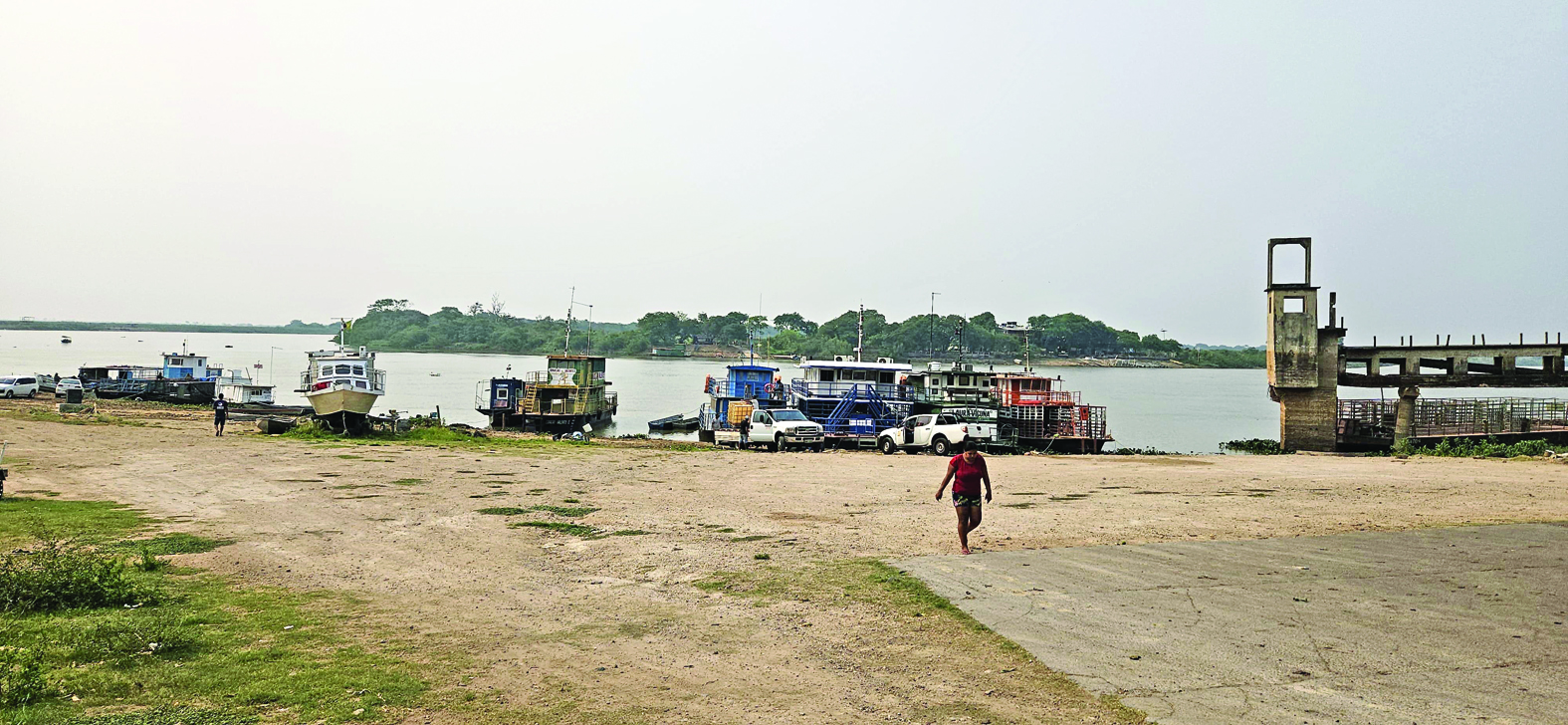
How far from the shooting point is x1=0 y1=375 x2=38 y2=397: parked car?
178 ft

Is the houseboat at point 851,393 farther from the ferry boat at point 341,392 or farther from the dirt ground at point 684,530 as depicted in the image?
the ferry boat at point 341,392

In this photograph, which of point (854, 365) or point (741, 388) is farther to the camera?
point (741, 388)

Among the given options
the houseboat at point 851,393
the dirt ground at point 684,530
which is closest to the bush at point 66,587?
the dirt ground at point 684,530

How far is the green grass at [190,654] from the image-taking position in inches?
256

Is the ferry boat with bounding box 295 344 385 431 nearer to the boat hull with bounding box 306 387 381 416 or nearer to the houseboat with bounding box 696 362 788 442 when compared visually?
the boat hull with bounding box 306 387 381 416

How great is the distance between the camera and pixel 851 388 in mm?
42562

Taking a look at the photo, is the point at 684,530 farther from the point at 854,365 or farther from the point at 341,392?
the point at 854,365

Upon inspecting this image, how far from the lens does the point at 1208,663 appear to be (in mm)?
7652

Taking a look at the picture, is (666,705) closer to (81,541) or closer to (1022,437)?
(81,541)

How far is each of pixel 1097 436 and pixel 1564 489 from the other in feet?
70.3

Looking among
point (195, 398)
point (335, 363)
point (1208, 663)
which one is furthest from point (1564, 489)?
point (195, 398)

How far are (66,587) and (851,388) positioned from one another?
34735 millimetres

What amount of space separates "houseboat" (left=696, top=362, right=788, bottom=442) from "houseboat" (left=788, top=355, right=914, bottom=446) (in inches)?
84.9

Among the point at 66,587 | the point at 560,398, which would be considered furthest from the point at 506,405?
the point at 66,587
